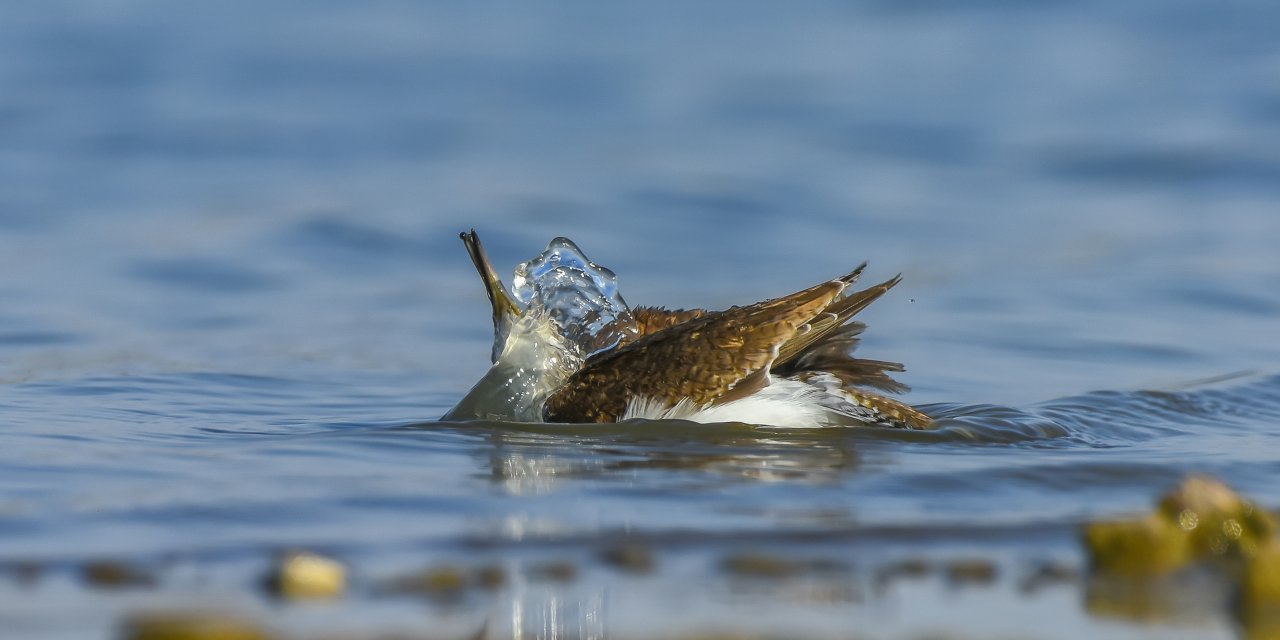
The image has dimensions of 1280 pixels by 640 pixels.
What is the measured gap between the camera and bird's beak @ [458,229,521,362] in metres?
8.03

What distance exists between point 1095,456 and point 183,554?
3.89m

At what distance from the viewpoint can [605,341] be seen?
27.3 ft

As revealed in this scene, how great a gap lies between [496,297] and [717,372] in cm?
128

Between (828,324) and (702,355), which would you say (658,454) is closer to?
(702,355)

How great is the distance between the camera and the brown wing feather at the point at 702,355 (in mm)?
7402

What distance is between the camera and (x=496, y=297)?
807 cm

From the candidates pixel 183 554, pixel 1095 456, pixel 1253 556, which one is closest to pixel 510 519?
pixel 183 554

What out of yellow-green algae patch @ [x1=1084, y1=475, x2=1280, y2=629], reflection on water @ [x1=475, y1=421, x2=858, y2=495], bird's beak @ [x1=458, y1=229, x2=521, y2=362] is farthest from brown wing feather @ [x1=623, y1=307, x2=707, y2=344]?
yellow-green algae patch @ [x1=1084, y1=475, x2=1280, y2=629]

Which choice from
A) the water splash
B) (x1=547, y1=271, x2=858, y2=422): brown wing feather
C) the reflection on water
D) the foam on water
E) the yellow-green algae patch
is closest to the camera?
the yellow-green algae patch

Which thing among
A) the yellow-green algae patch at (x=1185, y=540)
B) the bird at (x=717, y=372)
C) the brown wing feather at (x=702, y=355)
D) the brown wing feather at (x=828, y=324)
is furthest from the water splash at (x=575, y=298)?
the yellow-green algae patch at (x=1185, y=540)

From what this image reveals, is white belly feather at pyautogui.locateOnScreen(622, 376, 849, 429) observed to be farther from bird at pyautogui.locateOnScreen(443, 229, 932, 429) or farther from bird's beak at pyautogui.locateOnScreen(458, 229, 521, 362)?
bird's beak at pyautogui.locateOnScreen(458, 229, 521, 362)

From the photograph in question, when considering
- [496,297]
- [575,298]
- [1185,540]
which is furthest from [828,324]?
[1185,540]

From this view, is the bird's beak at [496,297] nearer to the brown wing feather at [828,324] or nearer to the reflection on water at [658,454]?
the reflection on water at [658,454]

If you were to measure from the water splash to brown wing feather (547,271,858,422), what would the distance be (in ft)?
2.17
